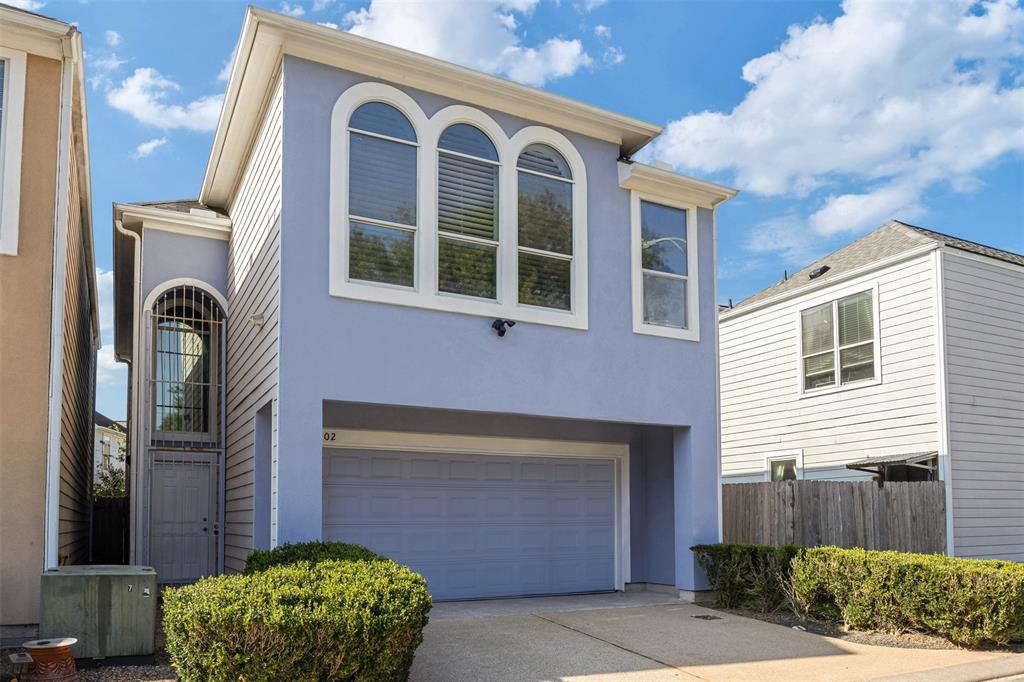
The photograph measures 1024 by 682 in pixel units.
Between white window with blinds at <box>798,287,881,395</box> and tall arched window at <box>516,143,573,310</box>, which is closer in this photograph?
tall arched window at <box>516,143,573,310</box>

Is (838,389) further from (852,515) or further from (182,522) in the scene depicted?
(182,522)

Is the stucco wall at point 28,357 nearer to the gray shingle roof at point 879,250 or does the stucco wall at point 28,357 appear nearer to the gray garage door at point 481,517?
the gray garage door at point 481,517

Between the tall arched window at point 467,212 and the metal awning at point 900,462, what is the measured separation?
7.31 m

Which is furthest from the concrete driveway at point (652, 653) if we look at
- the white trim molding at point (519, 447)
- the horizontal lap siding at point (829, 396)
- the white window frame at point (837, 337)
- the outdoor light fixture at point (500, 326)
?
the white window frame at point (837, 337)

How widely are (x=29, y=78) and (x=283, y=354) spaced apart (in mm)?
3579

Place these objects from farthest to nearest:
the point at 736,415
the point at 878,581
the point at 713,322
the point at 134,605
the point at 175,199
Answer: the point at 736,415, the point at 175,199, the point at 713,322, the point at 878,581, the point at 134,605

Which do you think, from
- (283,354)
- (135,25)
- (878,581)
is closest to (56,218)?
(283,354)

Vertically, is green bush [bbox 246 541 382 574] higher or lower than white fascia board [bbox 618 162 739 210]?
lower

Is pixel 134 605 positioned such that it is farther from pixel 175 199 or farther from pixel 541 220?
pixel 175 199

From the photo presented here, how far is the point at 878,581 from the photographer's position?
9.10 meters

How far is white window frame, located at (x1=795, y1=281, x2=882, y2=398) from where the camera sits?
14641mm

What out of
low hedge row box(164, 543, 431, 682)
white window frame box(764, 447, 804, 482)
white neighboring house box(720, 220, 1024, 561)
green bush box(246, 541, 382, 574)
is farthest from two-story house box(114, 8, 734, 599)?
white window frame box(764, 447, 804, 482)

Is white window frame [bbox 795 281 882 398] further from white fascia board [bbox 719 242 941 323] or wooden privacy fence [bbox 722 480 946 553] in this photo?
wooden privacy fence [bbox 722 480 946 553]

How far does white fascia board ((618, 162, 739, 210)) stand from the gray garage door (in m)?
3.93
